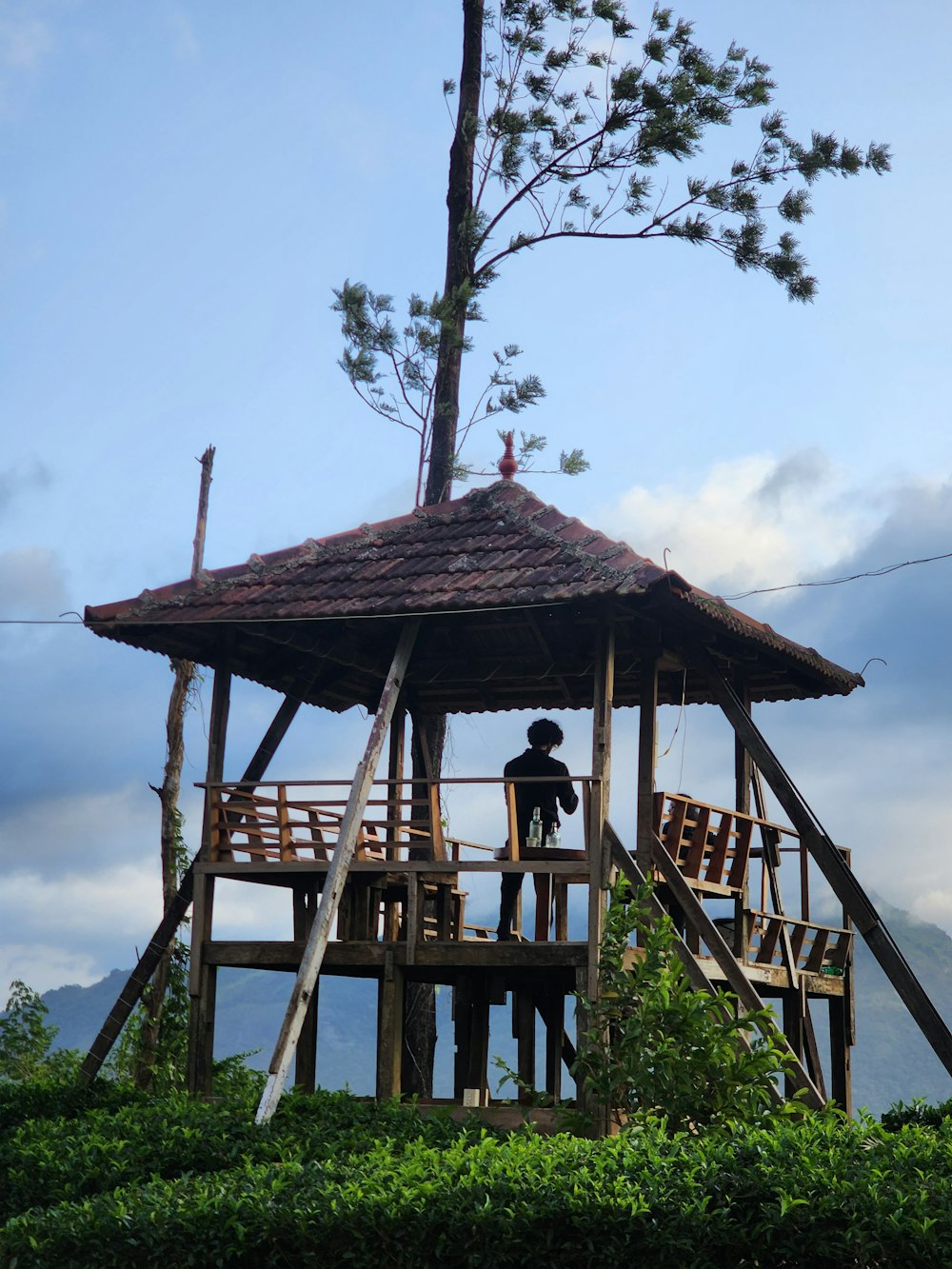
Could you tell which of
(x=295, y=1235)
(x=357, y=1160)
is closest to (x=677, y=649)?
(x=357, y=1160)

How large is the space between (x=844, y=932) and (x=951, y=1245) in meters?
9.57

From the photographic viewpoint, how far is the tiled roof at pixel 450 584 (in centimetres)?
1355

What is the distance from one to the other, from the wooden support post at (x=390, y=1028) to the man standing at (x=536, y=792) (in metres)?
0.99

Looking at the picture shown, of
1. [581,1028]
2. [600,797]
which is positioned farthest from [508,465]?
[581,1028]

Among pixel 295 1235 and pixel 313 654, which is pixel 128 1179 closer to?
pixel 295 1235

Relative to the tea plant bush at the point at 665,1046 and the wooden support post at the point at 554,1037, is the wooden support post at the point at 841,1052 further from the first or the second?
the tea plant bush at the point at 665,1046

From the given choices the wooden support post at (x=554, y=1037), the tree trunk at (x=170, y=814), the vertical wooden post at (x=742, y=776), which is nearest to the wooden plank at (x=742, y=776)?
Result: the vertical wooden post at (x=742, y=776)

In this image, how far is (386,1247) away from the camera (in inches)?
337

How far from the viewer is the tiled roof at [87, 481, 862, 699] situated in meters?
13.6

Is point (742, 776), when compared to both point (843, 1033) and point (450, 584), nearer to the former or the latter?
point (843, 1033)

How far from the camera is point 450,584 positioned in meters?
14.2

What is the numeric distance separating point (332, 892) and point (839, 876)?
451 centimetres

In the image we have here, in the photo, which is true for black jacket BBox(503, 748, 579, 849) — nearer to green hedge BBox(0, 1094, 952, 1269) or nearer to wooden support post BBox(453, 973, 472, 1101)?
wooden support post BBox(453, 973, 472, 1101)

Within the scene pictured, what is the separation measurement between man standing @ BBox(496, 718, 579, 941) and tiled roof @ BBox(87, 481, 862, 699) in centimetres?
121
